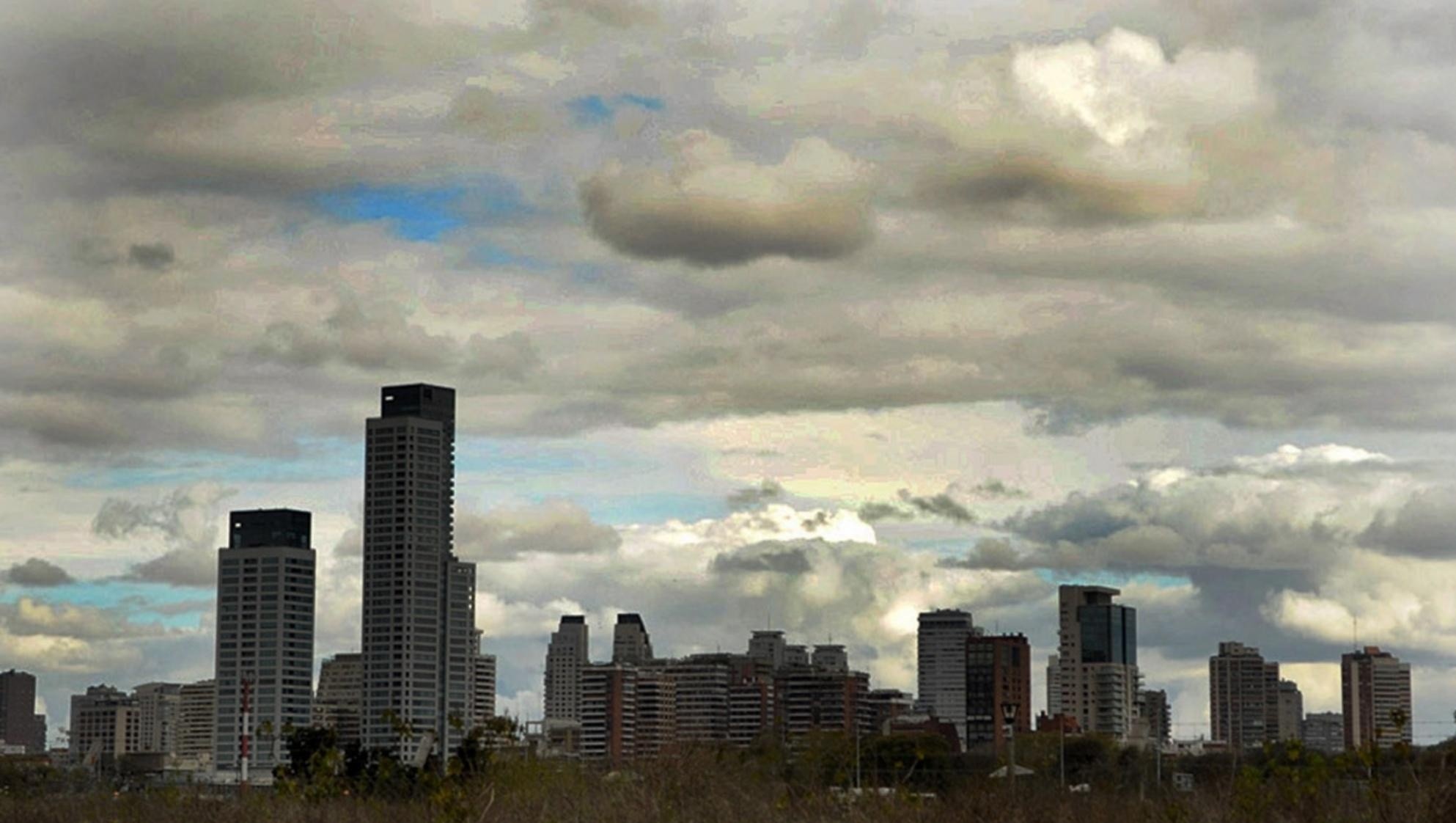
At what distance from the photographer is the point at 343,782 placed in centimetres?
5153

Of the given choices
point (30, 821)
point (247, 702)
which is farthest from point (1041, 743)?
point (30, 821)

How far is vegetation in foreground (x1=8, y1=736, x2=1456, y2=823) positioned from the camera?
3231 cm

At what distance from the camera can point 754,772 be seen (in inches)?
1795

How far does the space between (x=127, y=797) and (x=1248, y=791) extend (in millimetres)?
31069

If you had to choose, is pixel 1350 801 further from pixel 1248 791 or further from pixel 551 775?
pixel 551 775

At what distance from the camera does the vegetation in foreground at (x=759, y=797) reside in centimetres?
3231

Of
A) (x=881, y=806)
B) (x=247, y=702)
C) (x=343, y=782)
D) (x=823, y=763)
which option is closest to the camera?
(x=881, y=806)

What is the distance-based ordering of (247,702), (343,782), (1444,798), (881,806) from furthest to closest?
(247,702)
(343,782)
(881,806)
(1444,798)

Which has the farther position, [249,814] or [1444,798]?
[249,814]

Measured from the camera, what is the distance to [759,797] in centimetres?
3931

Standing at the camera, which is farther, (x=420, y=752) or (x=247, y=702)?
(x=247, y=702)

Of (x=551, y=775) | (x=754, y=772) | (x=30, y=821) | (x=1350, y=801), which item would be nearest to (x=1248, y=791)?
(x=1350, y=801)

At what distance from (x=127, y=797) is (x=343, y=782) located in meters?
5.76

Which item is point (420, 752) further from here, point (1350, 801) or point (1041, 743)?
point (1041, 743)
